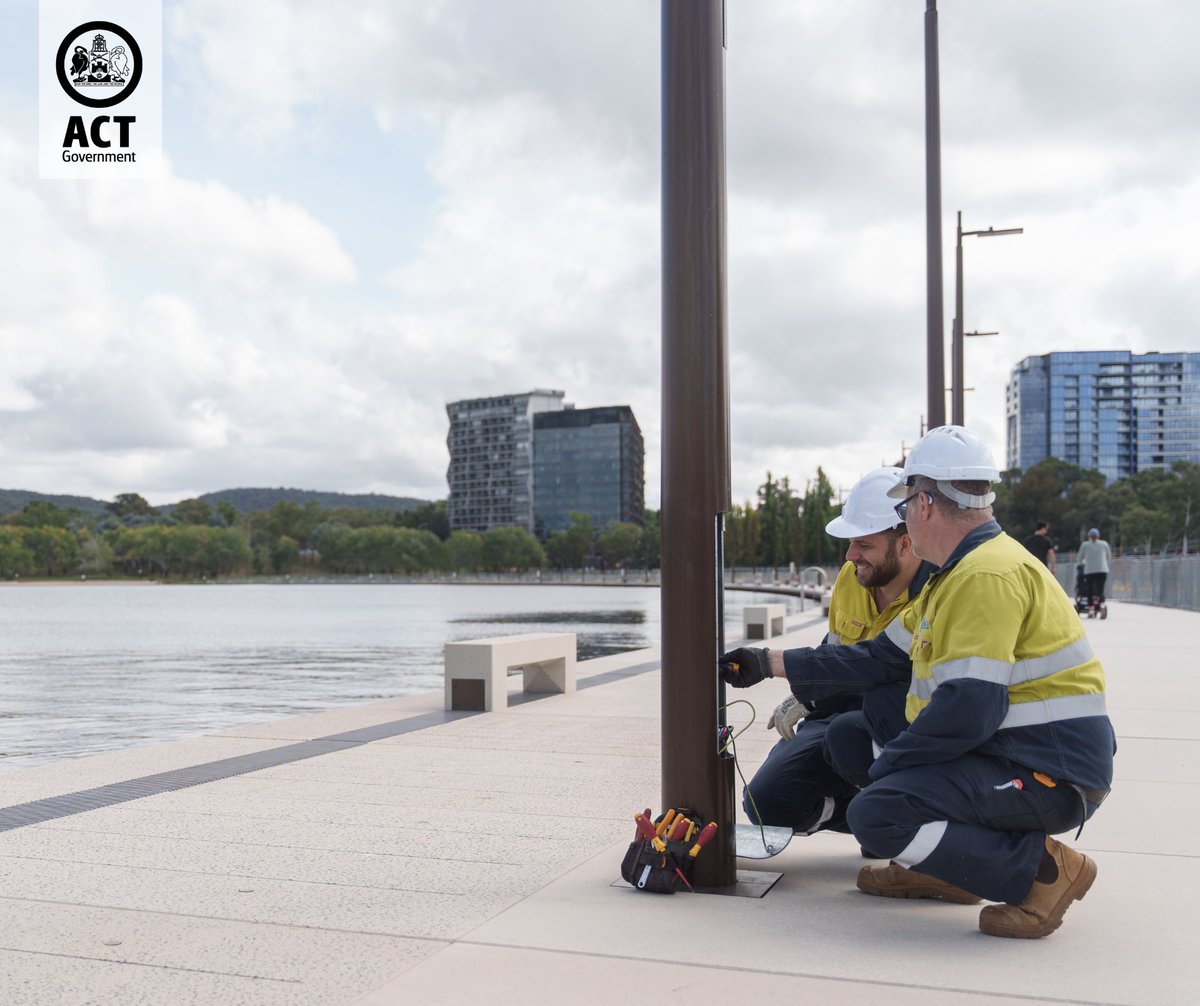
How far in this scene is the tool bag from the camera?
484 cm

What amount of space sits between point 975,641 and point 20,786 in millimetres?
5746

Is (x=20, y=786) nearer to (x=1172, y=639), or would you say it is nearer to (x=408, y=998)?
(x=408, y=998)

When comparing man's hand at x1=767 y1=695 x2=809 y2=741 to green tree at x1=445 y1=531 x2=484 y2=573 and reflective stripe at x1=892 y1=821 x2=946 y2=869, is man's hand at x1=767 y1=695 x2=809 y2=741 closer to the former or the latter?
reflective stripe at x1=892 y1=821 x2=946 y2=869

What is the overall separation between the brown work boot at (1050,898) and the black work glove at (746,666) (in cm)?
113

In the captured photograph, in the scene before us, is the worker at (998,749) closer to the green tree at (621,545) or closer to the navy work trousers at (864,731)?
the navy work trousers at (864,731)

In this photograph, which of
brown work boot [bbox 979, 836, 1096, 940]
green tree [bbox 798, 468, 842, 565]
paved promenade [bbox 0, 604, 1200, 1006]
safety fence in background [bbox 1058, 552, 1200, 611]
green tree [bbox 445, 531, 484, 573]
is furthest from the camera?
green tree [bbox 445, 531, 484, 573]

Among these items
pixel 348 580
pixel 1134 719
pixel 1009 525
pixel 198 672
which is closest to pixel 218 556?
pixel 348 580

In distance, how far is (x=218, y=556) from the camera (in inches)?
7776

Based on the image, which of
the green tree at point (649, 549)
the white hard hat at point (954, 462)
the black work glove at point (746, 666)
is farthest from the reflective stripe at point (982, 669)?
the green tree at point (649, 549)

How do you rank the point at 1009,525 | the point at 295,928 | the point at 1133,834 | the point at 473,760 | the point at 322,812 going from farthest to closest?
the point at 1009,525 → the point at 473,760 → the point at 322,812 → the point at 1133,834 → the point at 295,928

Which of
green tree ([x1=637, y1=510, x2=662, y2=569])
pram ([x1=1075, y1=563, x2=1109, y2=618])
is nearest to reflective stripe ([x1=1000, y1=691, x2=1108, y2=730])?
pram ([x1=1075, y1=563, x2=1109, y2=618])

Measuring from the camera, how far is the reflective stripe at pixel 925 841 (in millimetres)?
4223

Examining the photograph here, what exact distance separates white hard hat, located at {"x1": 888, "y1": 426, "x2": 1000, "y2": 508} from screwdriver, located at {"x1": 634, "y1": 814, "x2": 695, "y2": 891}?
66.0 inches

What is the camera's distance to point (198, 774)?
25.4 feet
